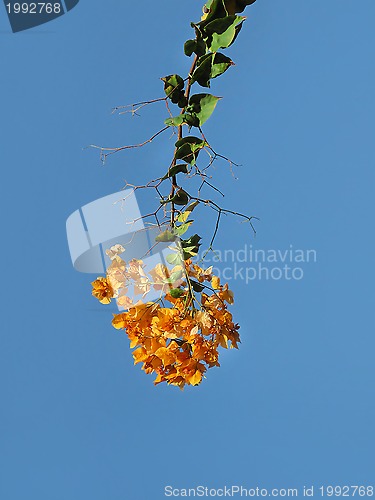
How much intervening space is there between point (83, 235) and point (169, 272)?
0.35 m

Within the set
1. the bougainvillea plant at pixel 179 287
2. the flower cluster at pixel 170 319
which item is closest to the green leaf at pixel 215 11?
the bougainvillea plant at pixel 179 287

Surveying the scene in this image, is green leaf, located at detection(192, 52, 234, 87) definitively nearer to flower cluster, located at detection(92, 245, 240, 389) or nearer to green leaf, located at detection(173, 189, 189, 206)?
green leaf, located at detection(173, 189, 189, 206)

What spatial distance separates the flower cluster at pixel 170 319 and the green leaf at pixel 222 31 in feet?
1.41

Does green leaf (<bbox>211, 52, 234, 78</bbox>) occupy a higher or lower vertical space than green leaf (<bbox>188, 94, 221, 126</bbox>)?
higher

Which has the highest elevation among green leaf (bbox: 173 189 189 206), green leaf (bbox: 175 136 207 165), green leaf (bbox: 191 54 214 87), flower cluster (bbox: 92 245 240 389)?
green leaf (bbox: 191 54 214 87)

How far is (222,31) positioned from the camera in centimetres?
95

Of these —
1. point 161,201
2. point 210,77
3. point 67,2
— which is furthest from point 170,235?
point 67,2

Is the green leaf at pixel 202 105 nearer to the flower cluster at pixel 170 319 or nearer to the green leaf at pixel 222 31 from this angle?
the green leaf at pixel 222 31

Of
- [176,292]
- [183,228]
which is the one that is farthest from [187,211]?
[176,292]

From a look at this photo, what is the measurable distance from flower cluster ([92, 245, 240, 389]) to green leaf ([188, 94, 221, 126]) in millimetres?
327

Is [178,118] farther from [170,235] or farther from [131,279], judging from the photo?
[131,279]

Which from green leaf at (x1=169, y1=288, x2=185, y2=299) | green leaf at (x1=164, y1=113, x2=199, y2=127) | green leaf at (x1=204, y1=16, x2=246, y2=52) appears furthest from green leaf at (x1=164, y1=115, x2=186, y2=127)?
green leaf at (x1=169, y1=288, x2=185, y2=299)

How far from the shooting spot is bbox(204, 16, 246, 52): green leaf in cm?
93

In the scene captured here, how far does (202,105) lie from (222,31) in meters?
0.12
